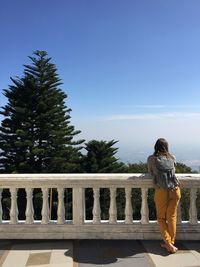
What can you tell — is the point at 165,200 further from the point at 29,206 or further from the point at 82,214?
the point at 29,206

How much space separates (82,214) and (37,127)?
27.3 meters

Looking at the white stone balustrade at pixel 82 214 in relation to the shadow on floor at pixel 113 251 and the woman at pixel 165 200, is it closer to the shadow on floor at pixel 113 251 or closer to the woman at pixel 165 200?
the shadow on floor at pixel 113 251

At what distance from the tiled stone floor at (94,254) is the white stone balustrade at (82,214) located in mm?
113

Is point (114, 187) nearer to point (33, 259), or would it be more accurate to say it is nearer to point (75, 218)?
point (75, 218)

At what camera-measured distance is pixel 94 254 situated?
14.6ft

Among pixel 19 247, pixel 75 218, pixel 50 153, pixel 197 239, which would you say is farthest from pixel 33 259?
pixel 50 153

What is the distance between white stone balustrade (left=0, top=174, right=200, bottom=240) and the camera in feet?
16.3

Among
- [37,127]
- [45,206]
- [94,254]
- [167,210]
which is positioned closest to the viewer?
[94,254]

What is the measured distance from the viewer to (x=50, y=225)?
16.5 ft

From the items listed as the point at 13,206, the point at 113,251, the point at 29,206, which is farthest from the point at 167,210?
the point at 13,206

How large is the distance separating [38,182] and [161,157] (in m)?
1.61

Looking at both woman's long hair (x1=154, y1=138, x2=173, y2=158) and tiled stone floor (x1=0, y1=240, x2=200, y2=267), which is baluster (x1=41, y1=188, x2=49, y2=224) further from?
woman's long hair (x1=154, y1=138, x2=173, y2=158)

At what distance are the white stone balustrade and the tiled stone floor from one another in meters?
0.11

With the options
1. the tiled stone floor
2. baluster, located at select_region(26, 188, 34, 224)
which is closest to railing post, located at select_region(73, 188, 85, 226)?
the tiled stone floor
